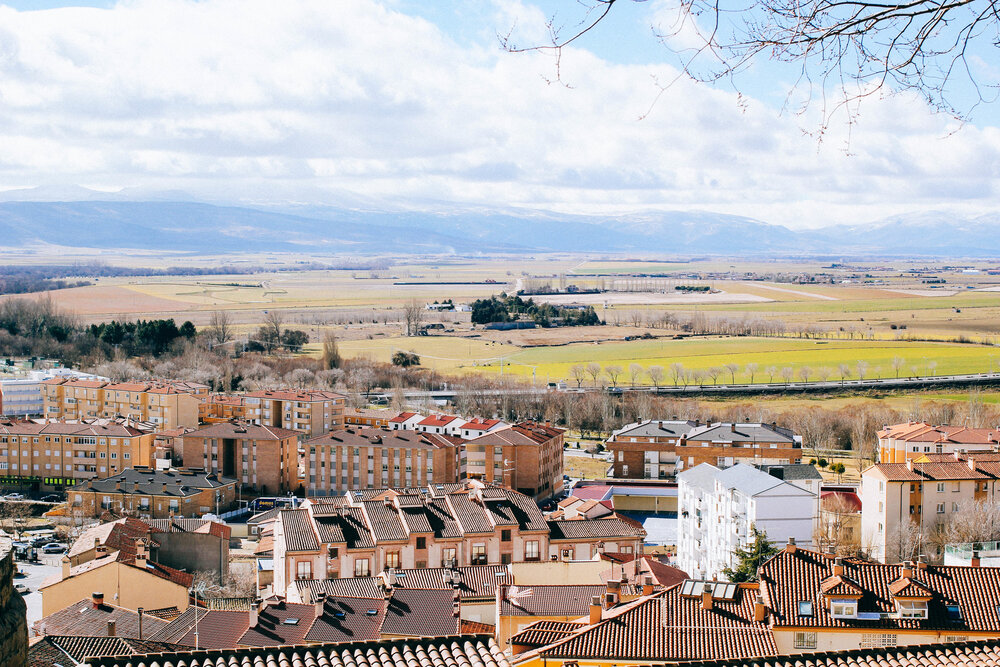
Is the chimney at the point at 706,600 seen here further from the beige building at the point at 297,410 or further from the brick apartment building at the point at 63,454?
the beige building at the point at 297,410

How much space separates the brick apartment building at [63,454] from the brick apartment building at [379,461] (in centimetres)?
643

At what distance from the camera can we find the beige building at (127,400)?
43.3m

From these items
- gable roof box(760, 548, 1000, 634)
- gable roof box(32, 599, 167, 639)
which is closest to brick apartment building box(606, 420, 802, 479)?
gable roof box(32, 599, 167, 639)

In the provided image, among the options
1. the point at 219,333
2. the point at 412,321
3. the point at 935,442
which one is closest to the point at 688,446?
the point at 935,442

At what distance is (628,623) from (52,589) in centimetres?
1245

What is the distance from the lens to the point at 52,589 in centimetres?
1984

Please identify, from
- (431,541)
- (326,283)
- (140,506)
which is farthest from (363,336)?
(326,283)

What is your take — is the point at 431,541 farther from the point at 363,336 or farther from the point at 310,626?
the point at 363,336

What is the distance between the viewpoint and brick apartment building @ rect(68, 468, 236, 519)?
3109 cm

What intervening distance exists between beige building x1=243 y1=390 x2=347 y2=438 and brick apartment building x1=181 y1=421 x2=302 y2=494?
16.2ft

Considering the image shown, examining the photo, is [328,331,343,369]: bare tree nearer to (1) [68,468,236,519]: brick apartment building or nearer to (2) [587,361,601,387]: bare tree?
(2) [587,361,601,387]: bare tree

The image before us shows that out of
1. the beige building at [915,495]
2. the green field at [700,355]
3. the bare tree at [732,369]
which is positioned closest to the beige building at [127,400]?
the green field at [700,355]

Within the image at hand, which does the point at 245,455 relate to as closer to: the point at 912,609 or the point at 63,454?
the point at 63,454

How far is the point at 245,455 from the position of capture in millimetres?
35500
